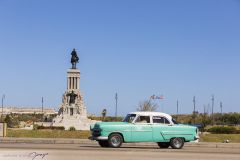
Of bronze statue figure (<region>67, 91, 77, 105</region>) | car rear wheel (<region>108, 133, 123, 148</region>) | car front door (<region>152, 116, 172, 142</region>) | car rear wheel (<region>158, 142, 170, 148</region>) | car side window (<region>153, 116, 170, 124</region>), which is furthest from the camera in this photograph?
bronze statue figure (<region>67, 91, 77, 105</region>)

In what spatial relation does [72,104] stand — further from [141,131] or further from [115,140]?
[115,140]

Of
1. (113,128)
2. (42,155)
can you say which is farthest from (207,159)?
(113,128)

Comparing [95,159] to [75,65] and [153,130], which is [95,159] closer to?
[153,130]

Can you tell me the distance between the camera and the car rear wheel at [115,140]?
2109 centimetres

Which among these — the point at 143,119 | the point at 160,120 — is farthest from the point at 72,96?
the point at 143,119

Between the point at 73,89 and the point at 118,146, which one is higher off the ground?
the point at 73,89

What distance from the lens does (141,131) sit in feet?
70.6

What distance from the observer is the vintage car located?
2114cm

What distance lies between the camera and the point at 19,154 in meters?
14.0

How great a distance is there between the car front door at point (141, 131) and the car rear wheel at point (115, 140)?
589mm

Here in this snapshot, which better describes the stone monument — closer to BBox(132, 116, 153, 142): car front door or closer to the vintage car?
the vintage car

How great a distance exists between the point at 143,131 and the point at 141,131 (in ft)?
0.27

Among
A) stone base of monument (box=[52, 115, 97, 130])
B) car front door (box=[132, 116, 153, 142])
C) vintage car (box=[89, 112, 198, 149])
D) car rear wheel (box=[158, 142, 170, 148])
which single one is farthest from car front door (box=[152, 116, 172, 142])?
stone base of monument (box=[52, 115, 97, 130])

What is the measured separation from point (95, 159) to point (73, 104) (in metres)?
53.6
